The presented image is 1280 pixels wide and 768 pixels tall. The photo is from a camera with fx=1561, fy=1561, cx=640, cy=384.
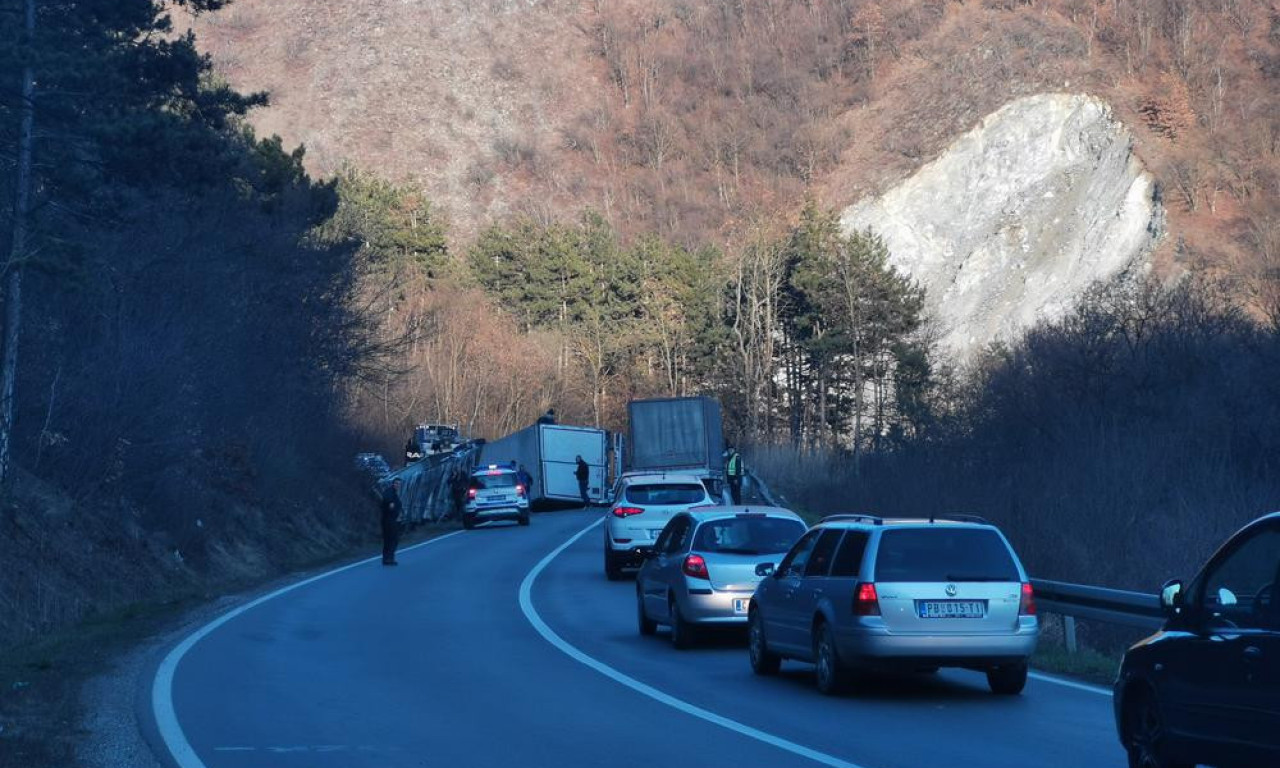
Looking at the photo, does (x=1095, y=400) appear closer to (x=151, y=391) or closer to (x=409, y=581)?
(x=409, y=581)

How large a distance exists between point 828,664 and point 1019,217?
2543 inches

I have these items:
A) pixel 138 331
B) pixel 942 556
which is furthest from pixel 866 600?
pixel 138 331

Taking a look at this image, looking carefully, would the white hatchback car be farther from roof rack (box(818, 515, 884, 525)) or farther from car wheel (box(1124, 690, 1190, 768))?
car wheel (box(1124, 690, 1190, 768))

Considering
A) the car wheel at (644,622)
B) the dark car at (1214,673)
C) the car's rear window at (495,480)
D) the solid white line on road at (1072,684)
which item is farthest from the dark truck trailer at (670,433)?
the dark car at (1214,673)

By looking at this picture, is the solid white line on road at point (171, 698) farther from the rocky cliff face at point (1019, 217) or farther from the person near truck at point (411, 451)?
the rocky cliff face at point (1019, 217)

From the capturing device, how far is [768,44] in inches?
5787

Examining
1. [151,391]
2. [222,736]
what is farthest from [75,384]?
[222,736]

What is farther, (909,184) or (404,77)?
(404,77)

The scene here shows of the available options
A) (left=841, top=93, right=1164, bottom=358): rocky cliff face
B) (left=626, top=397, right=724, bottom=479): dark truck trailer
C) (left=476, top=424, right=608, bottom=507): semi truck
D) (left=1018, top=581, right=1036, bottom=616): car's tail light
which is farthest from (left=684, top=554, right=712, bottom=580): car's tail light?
(left=841, top=93, right=1164, bottom=358): rocky cliff face

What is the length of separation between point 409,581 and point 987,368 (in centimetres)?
2452

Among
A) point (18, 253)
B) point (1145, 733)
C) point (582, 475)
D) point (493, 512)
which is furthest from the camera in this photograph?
point (582, 475)

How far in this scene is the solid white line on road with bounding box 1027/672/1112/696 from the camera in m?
13.6

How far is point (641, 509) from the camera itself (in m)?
26.5

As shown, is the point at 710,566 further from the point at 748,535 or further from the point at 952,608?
the point at 952,608
